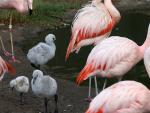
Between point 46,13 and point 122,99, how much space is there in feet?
33.7

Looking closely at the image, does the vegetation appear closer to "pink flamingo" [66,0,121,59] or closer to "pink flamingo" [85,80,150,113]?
"pink flamingo" [66,0,121,59]

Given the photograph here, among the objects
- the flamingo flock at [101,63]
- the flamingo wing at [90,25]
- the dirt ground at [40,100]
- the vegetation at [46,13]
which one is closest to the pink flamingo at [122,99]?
the flamingo flock at [101,63]

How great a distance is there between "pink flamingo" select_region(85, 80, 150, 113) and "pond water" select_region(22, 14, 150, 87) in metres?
3.61

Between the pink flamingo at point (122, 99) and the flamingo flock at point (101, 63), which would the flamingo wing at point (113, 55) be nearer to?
the flamingo flock at point (101, 63)

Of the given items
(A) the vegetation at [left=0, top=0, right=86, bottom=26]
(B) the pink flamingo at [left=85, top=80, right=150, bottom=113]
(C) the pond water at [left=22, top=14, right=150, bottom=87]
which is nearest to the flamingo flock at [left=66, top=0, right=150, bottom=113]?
(B) the pink flamingo at [left=85, top=80, right=150, bottom=113]

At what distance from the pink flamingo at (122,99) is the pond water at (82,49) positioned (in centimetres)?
361

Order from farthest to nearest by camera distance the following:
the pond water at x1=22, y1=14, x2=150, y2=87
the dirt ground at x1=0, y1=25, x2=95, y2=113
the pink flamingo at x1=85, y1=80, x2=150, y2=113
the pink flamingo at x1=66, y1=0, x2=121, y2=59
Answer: the pond water at x1=22, y1=14, x2=150, y2=87 < the pink flamingo at x1=66, y1=0, x2=121, y2=59 < the dirt ground at x1=0, y1=25, x2=95, y2=113 < the pink flamingo at x1=85, y1=80, x2=150, y2=113

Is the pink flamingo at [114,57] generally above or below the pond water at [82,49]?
above

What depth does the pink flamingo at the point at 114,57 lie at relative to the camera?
250 inches

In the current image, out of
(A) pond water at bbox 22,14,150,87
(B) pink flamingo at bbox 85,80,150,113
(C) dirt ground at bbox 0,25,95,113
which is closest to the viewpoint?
(B) pink flamingo at bbox 85,80,150,113

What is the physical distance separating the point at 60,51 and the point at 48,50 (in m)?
2.78

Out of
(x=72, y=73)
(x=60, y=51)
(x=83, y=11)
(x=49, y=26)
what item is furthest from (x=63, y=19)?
(x=83, y=11)

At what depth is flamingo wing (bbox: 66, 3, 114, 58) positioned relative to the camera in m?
8.07

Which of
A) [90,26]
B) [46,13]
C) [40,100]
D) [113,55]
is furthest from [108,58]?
[46,13]
